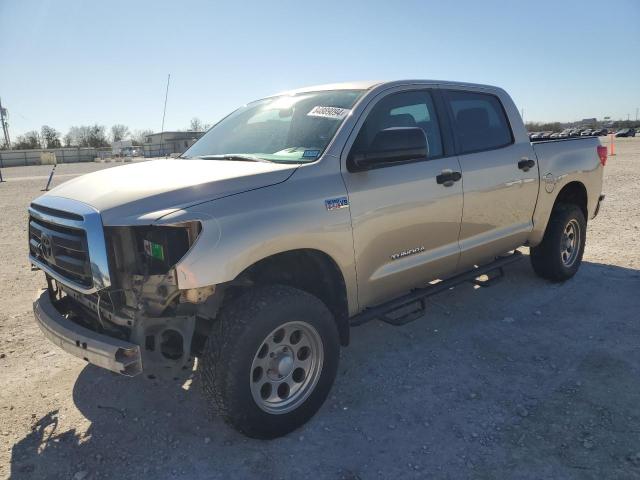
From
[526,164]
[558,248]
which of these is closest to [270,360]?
[526,164]

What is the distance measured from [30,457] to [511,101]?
188 inches

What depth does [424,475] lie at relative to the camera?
250cm

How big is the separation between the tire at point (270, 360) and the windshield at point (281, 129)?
3.11 feet

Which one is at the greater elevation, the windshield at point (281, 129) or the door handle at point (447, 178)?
the windshield at point (281, 129)

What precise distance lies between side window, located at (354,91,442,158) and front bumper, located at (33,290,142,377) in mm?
1808

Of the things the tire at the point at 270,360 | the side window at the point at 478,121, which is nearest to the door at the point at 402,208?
the side window at the point at 478,121

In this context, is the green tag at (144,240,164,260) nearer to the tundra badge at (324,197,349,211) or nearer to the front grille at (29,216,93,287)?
the front grille at (29,216,93,287)

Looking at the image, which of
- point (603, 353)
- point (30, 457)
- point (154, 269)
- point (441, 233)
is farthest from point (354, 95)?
point (30, 457)

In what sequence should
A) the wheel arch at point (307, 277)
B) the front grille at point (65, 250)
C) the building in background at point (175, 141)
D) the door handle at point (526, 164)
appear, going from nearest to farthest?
1. the front grille at point (65, 250)
2. the wheel arch at point (307, 277)
3. the door handle at point (526, 164)
4. the building in background at point (175, 141)

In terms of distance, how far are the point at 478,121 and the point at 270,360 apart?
111 inches

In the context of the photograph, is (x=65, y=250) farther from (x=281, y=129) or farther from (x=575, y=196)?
(x=575, y=196)

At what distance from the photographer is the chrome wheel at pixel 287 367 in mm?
2779

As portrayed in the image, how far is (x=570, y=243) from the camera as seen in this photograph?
543cm

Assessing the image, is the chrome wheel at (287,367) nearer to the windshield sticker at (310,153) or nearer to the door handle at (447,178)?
the windshield sticker at (310,153)
